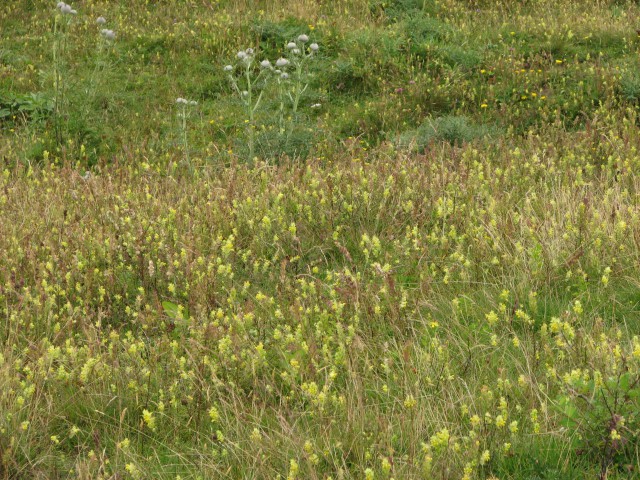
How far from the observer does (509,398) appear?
9.90 ft

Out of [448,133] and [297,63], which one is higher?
[297,63]

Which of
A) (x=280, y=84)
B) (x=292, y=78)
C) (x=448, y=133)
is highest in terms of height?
(x=280, y=84)

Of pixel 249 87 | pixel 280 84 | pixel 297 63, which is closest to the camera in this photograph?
pixel 249 87

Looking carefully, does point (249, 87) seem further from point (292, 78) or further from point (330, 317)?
point (330, 317)

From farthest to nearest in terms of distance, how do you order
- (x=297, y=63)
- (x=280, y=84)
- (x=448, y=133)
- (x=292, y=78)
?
1. (x=292, y=78)
2. (x=297, y=63)
3. (x=448, y=133)
4. (x=280, y=84)

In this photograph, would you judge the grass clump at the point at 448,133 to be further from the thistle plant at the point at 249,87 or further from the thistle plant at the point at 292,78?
the thistle plant at the point at 249,87

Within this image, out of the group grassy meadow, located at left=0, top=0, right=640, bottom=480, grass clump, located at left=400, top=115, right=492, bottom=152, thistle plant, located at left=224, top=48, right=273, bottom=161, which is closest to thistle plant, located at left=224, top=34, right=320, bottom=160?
thistle plant, located at left=224, top=48, right=273, bottom=161

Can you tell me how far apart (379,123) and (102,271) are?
5.30m

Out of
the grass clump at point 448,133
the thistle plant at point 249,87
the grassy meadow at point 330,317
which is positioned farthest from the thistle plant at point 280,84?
the grass clump at point 448,133

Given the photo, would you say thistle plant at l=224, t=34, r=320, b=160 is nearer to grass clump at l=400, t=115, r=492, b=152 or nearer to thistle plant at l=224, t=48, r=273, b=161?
thistle plant at l=224, t=48, r=273, b=161

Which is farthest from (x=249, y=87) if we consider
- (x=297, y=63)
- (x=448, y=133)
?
(x=448, y=133)

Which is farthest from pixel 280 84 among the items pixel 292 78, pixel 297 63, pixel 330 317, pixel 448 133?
pixel 330 317

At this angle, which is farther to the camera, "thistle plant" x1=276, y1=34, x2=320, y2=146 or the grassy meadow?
"thistle plant" x1=276, y1=34, x2=320, y2=146

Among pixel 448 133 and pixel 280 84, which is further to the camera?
pixel 448 133
